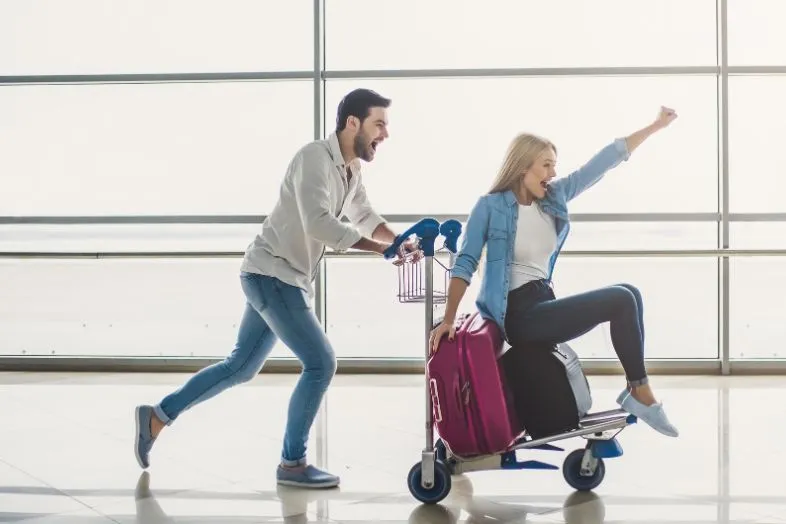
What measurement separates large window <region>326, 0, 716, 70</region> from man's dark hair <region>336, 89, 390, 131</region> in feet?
38.9

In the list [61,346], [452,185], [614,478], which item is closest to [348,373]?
[614,478]

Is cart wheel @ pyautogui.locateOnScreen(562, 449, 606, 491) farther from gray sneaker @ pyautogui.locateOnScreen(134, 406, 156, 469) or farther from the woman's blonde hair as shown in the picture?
gray sneaker @ pyautogui.locateOnScreen(134, 406, 156, 469)

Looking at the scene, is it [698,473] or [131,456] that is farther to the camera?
[131,456]

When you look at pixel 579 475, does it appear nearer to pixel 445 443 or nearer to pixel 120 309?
pixel 445 443

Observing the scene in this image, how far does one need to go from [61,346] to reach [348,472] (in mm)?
9523

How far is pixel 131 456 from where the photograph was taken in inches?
164

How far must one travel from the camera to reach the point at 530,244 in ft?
11.2

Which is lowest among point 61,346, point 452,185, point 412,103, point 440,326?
point 61,346

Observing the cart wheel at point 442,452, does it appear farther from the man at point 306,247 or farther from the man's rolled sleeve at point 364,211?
the man's rolled sleeve at point 364,211

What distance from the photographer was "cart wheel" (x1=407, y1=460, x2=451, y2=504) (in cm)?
336

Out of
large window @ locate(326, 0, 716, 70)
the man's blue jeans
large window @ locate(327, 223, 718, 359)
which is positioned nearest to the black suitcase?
the man's blue jeans

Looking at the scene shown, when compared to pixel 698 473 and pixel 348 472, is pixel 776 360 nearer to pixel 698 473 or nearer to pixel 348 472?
pixel 698 473

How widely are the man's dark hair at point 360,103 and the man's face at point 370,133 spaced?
2 centimetres

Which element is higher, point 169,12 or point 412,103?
point 169,12
